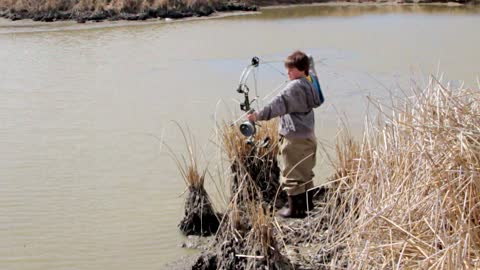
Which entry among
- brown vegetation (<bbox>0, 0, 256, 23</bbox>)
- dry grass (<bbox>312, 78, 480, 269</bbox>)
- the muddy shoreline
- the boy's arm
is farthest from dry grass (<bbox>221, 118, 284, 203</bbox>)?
brown vegetation (<bbox>0, 0, 256, 23</bbox>)

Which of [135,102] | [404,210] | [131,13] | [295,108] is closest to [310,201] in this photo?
[295,108]

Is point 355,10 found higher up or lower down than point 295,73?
lower down

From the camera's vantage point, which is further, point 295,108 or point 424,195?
point 295,108

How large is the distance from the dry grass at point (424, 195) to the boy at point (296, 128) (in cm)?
90

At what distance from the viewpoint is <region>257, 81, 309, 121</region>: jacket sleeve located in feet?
14.1

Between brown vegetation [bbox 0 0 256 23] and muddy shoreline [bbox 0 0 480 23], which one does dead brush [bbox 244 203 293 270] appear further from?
brown vegetation [bbox 0 0 256 23]

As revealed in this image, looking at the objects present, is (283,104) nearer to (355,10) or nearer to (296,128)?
(296,128)

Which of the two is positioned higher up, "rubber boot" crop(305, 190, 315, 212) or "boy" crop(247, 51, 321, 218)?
"boy" crop(247, 51, 321, 218)

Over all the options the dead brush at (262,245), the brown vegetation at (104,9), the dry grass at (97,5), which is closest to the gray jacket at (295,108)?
the dead brush at (262,245)

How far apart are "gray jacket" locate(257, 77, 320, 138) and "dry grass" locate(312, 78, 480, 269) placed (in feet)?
2.94

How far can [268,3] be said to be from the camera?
26.9 meters

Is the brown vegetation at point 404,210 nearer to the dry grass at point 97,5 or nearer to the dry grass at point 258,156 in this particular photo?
the dry grass at point 258,156

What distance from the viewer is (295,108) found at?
173 inches

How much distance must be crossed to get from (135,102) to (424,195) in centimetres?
615
